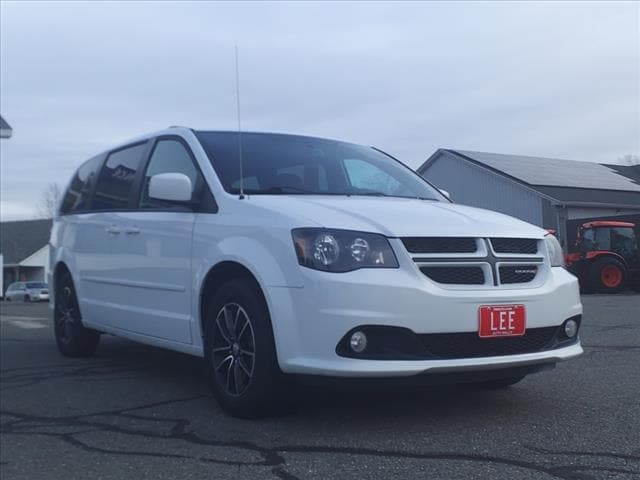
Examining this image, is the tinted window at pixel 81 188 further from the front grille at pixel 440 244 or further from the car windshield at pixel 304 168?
the front grille at pixel 440 244

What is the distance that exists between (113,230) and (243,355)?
2.17m

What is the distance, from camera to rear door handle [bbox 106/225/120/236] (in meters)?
5.86

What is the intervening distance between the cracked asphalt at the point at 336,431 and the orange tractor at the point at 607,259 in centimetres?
435

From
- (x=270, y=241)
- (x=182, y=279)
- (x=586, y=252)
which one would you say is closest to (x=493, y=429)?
(x=270, y=241)

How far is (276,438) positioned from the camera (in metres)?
3.94

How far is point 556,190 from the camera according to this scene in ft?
21.0

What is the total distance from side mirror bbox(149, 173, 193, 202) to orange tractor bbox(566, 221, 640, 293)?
6174 mm

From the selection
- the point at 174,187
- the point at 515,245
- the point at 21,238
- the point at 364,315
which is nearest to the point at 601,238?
the point at 515,245

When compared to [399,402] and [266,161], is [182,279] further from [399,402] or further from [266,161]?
[399,402]

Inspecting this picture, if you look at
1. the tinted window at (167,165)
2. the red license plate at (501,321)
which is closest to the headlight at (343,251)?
the red license plate at (501,321)

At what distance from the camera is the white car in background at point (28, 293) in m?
37.3

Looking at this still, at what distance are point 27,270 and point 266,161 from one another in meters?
54.4

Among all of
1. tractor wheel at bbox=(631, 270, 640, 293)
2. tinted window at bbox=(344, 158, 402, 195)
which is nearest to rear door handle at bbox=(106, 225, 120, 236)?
tinted window at bbox=(344, 158, 402, 195)

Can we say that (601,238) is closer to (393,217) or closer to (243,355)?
(393,217)
